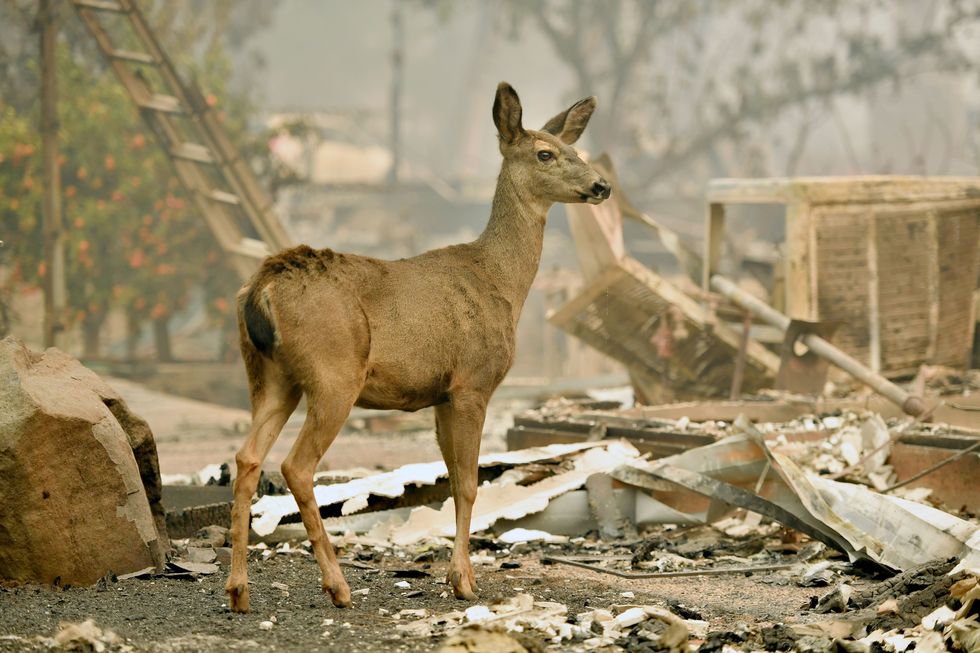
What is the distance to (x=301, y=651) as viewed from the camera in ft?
15.6

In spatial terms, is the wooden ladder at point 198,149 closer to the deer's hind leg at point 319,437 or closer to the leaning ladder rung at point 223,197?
the leaning ladder rung at point 223,197

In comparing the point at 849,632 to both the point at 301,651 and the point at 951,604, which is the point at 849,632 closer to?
the point at 951,604

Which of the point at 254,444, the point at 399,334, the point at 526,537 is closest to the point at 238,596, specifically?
the point at 254,444

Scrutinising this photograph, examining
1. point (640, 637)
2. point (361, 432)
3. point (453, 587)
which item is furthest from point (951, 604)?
point (361, 432)

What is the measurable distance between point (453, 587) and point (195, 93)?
10.5 metres

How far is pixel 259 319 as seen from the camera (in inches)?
213

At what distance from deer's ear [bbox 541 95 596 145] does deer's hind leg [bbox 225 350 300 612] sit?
217 centimetres

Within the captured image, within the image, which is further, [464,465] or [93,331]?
[93,331]

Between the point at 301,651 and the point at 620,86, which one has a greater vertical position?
the point at 620,86

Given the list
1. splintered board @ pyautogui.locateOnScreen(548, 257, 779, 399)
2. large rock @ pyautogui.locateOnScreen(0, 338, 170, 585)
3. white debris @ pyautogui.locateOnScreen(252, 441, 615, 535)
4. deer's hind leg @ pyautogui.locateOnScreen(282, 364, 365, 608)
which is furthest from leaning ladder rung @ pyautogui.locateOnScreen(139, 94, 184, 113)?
deer's hind leg @ pyautogui.locateOnScreen(282, 364, 365, 608)

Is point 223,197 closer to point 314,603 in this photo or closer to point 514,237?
point 514,237

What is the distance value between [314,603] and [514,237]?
2067 mm

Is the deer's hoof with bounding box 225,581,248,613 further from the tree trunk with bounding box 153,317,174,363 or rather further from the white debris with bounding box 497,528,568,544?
the tree trunk with bounding box 153,317,174,363

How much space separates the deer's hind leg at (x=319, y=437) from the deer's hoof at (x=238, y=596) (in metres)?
0.35
